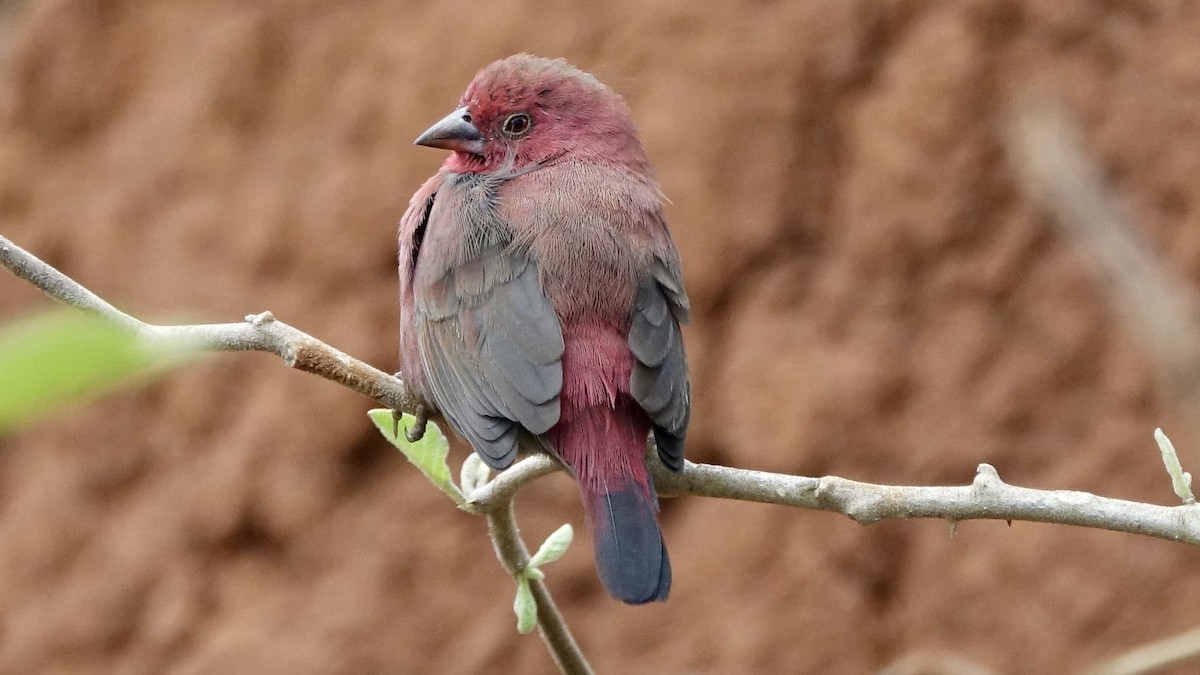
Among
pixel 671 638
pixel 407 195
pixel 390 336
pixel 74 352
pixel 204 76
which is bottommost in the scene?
pixel 74 352

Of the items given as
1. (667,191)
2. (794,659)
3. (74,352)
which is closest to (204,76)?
(667,191)

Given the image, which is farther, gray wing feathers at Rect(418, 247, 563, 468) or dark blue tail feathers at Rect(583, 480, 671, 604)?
gray wing feathers at Rect(418, 247, 563, 468)

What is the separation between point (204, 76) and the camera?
5387 mm

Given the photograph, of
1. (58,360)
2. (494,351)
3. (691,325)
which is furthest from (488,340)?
(58,360)

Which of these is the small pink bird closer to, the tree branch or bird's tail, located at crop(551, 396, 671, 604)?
Result: bird's tail, located at crop(551, 396, 671, 604)

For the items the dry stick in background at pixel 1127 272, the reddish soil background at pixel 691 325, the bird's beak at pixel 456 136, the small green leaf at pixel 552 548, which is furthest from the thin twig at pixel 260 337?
the reddish soil background at pixel 691 325

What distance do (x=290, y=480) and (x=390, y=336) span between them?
2.08ft

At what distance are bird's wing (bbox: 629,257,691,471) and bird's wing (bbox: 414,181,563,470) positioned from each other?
0.17m

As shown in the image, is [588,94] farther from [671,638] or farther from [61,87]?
[61,87]

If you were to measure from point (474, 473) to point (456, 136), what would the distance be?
1060 mm

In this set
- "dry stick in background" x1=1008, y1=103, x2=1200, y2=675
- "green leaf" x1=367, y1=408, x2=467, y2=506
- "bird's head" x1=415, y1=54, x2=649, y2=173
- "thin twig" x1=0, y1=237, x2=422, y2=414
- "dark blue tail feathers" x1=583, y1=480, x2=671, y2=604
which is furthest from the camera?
"bird's head" x1=415, y1=54, x2=649, y2=173

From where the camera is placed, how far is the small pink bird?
2.79 m

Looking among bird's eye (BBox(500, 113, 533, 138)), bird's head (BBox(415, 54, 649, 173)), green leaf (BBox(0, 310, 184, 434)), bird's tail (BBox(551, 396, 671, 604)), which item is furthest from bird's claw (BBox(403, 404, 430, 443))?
green leaf (BBox(0, 310, 184, 434))

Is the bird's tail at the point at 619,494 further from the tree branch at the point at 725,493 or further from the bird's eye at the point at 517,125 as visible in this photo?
the bird's eye at the point at 517,125
